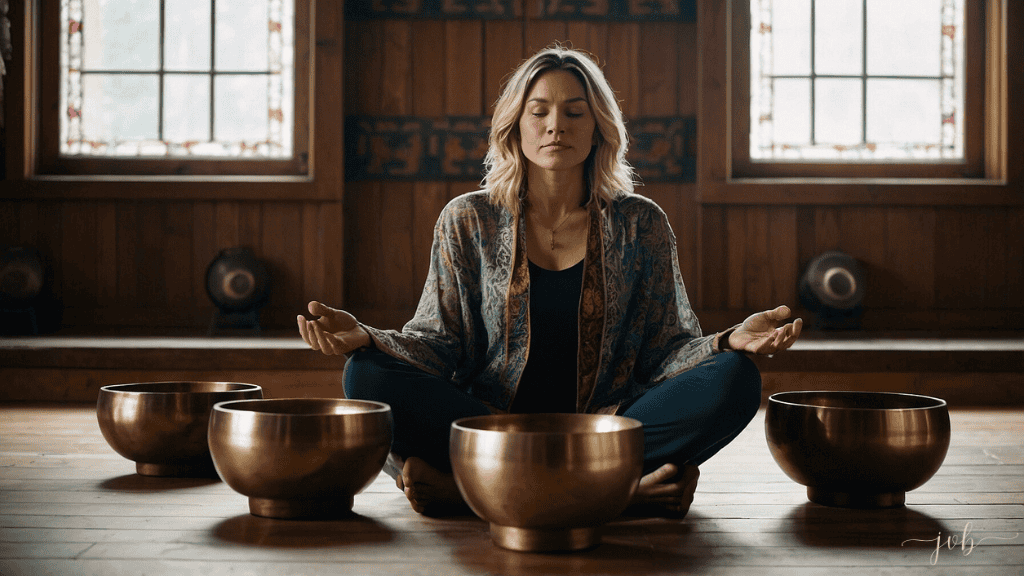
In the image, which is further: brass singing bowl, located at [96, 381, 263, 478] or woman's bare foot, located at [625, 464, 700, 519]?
brass singing bowl, located at [96, 381, 263, 478]

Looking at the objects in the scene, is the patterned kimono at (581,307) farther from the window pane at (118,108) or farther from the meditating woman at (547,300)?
the window pane at (118,108)

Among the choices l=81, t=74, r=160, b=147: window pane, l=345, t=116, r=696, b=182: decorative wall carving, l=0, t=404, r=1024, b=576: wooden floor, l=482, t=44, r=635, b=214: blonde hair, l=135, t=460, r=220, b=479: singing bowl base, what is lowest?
l=0, t=404, r=1024, b=576: wooden floor

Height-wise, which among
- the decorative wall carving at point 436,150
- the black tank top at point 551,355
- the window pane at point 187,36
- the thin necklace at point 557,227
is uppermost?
the window pane at point 187,36

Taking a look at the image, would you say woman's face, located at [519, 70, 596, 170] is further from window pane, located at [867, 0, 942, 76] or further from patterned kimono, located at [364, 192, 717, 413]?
window pane, located at [867, 0, 942, 76]

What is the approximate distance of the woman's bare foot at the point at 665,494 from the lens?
1.46 m

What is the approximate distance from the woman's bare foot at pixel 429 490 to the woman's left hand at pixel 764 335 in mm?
510

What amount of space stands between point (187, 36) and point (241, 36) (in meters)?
0.21

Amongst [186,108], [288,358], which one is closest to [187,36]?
[186,108]

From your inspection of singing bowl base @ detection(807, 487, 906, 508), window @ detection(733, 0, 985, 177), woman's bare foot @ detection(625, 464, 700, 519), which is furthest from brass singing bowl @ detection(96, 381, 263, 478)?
window @ detection(733, 0, 985, 177)

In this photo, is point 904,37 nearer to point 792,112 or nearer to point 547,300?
point 792,112

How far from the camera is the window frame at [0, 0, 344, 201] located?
359 centimetres

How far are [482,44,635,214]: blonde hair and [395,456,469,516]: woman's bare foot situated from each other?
0.53 m

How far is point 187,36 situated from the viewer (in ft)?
12.3

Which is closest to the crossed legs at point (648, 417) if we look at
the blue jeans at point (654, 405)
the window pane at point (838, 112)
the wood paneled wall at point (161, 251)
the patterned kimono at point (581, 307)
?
the blue jeans at point (654, 405)
